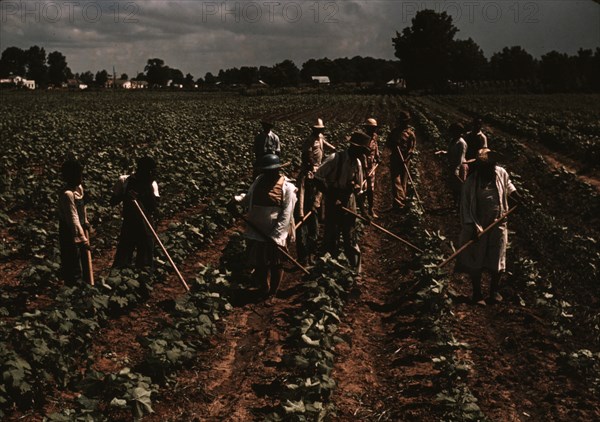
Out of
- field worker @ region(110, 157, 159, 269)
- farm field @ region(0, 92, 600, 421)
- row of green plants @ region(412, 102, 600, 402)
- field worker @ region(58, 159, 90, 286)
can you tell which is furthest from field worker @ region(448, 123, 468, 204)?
field worker @ region(58, 159, 90, 286)

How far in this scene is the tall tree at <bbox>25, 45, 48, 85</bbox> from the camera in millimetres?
155125

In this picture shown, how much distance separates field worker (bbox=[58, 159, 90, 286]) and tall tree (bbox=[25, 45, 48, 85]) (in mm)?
156230

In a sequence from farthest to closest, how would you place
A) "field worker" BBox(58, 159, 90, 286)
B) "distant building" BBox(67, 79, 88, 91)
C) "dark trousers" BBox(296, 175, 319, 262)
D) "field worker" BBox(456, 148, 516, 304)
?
1. "distant building" BBox(67, 79, 88, 91)
2. "dark trousers" BBox(296, 175, 319, 262)
3. "field worker" BBox(456, 148, 516, 304)
4. "field worker" BBox(58, 159, 90, 286)

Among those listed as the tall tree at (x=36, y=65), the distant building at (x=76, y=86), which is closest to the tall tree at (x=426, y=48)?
the distant building at (x=76, y=86)

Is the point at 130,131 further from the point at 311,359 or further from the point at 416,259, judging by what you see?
the point at 311,359

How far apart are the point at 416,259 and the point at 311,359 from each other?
11.7ft

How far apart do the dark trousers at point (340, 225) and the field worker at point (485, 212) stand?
1.47 m

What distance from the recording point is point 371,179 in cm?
1169

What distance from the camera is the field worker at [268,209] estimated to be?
284 inches

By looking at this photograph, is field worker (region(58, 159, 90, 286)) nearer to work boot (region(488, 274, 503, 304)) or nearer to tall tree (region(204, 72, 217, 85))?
work boot (region(488, 274, 503, 304))

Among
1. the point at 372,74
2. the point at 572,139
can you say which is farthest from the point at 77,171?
the point at 372,74

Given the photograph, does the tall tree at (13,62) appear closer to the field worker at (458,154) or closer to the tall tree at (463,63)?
the tall tree at (463,63)

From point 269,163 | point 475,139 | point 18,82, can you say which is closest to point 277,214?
point 269,163

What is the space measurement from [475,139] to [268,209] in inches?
195
